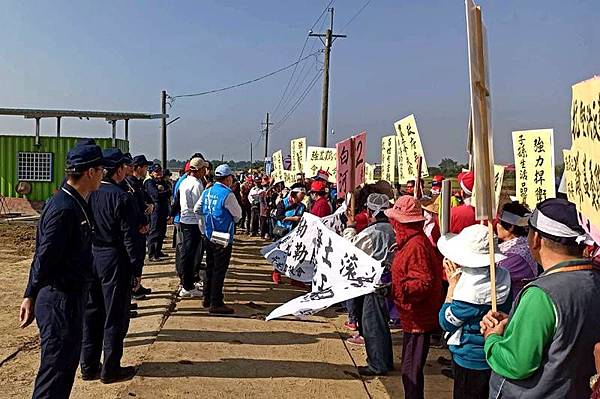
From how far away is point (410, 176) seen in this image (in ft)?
28.2

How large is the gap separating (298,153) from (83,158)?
35.5 ft

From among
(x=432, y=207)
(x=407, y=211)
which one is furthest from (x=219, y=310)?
(x=407, y=211)

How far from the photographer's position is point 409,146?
8461mm

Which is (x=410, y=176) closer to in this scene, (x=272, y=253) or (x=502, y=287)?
(x=272, y=253)

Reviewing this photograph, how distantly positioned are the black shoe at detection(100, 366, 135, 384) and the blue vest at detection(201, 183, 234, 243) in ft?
8.96

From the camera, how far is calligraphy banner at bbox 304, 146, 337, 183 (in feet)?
43.4

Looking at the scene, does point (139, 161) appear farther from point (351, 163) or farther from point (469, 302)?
point (469, 302)

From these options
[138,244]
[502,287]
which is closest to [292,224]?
[138,244]

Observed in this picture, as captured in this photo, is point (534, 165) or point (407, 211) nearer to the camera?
point (407, 211)

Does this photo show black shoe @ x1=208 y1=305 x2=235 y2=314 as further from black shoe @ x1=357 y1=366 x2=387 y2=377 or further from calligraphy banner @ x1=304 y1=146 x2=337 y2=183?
calligraphy banner @ x1=304 y1=146 x2=337 y2=183

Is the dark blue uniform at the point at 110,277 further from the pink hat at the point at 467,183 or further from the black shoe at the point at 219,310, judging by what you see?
the pink hat at the point at 467,183

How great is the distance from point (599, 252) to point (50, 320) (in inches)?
139

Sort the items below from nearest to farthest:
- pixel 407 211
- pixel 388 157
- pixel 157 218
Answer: pixel 407 211
pixel 388 157
pixel 157 218

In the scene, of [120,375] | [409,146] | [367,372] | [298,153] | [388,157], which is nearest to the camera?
[120,375]
